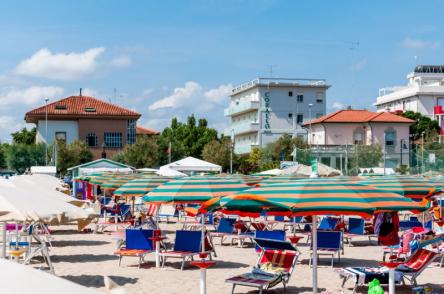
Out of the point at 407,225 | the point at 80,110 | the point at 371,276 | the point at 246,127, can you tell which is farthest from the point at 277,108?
the point at 371,276

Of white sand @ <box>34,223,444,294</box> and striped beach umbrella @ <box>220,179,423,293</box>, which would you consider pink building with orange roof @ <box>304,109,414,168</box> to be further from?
striped beach umbrella @ <box>220,179,423,293</box>

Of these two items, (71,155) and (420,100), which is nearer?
(71,155)

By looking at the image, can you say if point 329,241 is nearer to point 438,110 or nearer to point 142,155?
point 142,155

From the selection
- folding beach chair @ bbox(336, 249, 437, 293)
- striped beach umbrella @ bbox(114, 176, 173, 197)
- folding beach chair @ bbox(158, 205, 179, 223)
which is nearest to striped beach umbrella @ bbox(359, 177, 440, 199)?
folding beach chair @ bbox(336, 249, 437, 293)

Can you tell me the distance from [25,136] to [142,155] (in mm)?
39527

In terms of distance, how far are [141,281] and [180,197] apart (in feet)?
5.33

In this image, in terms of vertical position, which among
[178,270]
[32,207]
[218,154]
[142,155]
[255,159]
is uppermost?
[218,154]

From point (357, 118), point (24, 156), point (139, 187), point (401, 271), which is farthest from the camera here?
point (24, 156)

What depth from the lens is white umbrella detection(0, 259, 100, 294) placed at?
295cm

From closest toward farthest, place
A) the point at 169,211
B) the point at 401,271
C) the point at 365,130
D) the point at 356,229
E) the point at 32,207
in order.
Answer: the point at 32,207
the point at 401,271
the point at 356,229
the point at 169,211
the point at 365,130

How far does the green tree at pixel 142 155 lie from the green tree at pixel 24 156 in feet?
38.4

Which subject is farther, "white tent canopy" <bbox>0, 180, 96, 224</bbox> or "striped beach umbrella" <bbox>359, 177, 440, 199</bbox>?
"striped beach umbrella" <bbox>359, 177, 440, 199</bbox>

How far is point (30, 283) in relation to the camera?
2.99 m

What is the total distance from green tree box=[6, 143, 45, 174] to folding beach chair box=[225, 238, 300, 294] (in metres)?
67.9
